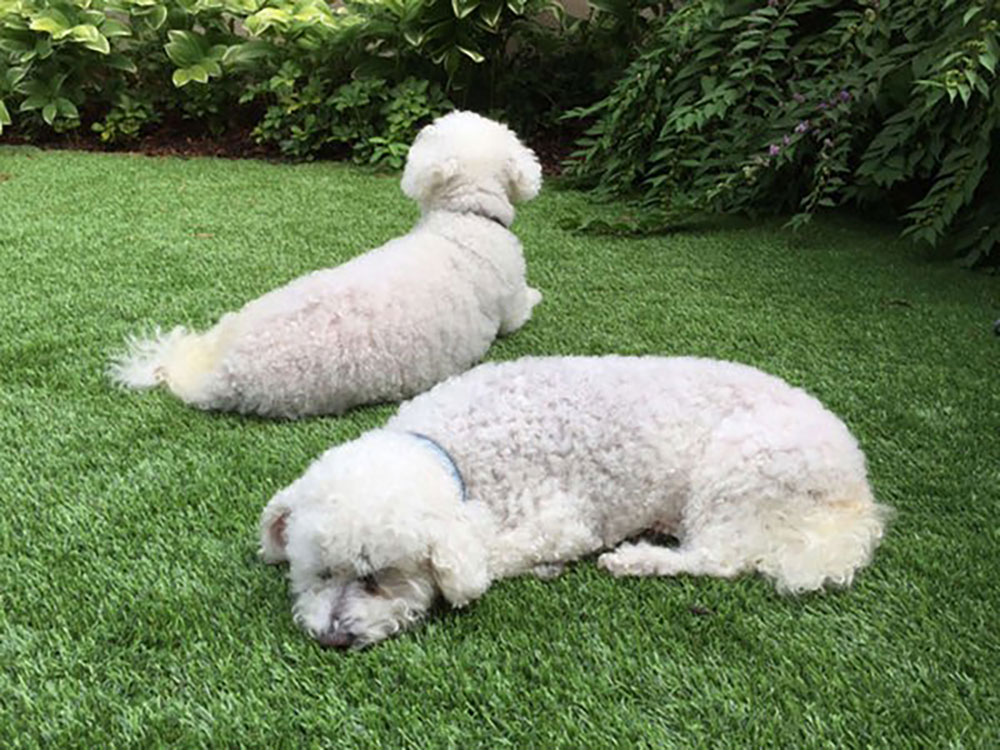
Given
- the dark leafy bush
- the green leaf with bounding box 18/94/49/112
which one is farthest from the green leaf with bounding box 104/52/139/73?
the green leaf with bounding box 18/94/49/112

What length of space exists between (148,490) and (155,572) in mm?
338

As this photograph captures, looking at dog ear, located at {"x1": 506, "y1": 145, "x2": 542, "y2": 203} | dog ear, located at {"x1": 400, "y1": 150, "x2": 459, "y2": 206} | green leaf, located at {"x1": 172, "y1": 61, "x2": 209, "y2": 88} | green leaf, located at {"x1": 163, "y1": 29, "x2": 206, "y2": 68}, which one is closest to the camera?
dog ear, located at {"x1": 400, "y1": 150, "x2": 459, "y2": 206}

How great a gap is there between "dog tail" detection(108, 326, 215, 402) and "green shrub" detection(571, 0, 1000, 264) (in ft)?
8.48

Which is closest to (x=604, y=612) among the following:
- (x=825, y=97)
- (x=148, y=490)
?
(x=148, y=490)

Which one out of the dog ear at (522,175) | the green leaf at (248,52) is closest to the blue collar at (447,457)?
the dog ear at (522,175)

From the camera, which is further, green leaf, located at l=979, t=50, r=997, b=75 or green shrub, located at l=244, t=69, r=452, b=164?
green shrub, located at l=244, t=69, r=452, b=164

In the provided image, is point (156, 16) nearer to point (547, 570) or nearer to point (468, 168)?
Answer: point (468, 168)

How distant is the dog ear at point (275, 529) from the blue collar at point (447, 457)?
306 mm

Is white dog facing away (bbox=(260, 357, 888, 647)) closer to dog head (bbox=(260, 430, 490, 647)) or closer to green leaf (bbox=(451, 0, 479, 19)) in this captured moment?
dog head (bbox=(260, 430, 490, 647))

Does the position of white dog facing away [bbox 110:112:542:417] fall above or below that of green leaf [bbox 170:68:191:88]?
above

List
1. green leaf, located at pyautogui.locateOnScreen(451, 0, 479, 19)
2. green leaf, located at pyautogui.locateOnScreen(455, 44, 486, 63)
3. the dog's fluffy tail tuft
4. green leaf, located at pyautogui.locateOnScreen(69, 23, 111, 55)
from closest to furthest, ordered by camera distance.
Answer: the dog's fluffy tail tuft
green leaf, located at pyautogui.locateOnScreen(451, 0, 479, 19)
green leaf, located at pyautogui.locateOnScreen(455, 44, 486, 63)
green leaf, located at pyautogui.locateOnScreen(69, 23, 111, 55)

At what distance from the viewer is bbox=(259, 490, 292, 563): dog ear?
1707 millimetres

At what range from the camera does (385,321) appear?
2590mm

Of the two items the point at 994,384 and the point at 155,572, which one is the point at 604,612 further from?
the point at 994,384
